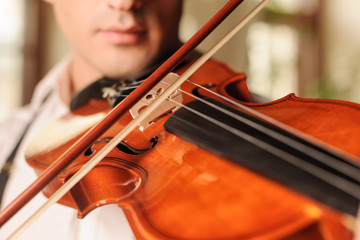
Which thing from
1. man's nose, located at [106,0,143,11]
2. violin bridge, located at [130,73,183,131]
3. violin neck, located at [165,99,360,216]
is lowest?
Answer: violin bridge, located at [130,73,183,131]

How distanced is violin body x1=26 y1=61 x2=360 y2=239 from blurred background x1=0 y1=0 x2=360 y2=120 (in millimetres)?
626

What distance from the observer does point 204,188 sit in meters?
0.27

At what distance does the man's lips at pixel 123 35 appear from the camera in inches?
22.0

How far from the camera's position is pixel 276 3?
2262 millimetres

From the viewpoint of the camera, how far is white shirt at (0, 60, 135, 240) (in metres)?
0.41

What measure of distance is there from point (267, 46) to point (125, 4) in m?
1.80

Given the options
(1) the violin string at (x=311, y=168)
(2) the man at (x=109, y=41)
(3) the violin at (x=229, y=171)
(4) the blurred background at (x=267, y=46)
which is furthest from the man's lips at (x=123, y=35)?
(4) the blurred background at (x=267, y=46)

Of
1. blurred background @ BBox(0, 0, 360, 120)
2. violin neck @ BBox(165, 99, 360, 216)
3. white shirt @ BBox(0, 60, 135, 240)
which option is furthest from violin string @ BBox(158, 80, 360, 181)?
blurred background @ BBox(0, 0, 360, 120)

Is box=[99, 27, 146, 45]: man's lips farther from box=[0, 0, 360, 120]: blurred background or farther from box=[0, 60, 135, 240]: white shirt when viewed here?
box=[0, 0, 360, 120]: blurred background

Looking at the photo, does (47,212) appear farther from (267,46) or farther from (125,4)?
(267,46)

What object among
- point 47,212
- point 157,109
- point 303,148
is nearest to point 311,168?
point 303,148

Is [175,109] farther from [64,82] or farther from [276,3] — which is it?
[276,3]

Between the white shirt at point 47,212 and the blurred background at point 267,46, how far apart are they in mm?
474

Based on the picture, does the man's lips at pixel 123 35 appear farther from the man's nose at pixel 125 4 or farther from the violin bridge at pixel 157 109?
the violin bridge at pixel 157 109
